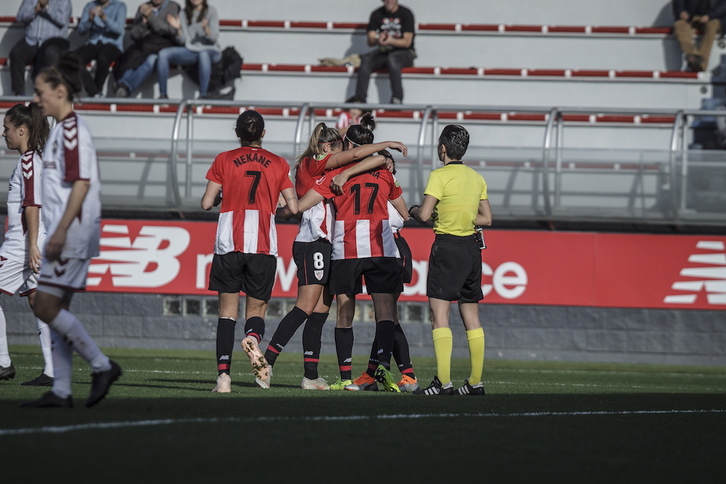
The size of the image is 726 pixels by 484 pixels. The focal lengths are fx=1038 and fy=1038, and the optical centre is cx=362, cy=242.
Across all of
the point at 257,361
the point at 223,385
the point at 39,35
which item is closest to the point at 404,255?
the point at 257,361

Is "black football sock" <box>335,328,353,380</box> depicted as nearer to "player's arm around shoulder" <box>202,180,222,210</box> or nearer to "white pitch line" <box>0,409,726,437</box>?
"player's arm around shoulder" <box>202,180,222,210</box>

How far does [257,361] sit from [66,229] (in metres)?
2.31

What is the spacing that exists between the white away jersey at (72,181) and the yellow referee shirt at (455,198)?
2.59m

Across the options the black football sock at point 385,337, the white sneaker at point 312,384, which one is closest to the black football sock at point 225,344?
the white sneaker at point 312,384

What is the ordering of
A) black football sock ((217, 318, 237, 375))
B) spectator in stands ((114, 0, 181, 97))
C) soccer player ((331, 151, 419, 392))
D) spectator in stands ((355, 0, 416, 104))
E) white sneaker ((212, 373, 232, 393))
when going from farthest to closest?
spectator in stands ((114, 0, 181, 97)), spectator in stands ((355, 0, 416, 104)), soccer player ((331, 151, 419, 392)), black football sock ((217, 318, 237, 375)), white sneaker ((212, 373, 232, 393))

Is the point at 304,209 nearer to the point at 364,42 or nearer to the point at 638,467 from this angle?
the point at 638,467

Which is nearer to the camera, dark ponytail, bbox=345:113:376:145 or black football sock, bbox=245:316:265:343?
black football sock, bbox=245:316:265:343

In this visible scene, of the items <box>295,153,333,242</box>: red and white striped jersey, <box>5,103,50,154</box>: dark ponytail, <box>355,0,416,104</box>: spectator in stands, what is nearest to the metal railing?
<box>355,0,416,104</box>: spectator in stands

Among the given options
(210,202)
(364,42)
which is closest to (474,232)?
(210,202)

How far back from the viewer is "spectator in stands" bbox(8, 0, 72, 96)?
1586 cm

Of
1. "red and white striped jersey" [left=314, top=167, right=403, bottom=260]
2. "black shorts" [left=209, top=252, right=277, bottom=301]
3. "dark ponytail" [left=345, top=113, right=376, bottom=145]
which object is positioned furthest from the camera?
"dark ponytail" [left=345, top=113, right=376, bottom=145]

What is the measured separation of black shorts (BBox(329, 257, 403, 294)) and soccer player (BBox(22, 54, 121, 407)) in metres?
2.41

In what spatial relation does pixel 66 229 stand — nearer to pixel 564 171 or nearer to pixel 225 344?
pixel 225 344

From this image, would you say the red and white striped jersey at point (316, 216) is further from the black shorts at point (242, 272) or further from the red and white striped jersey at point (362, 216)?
the black shorts at point (242, 272)
